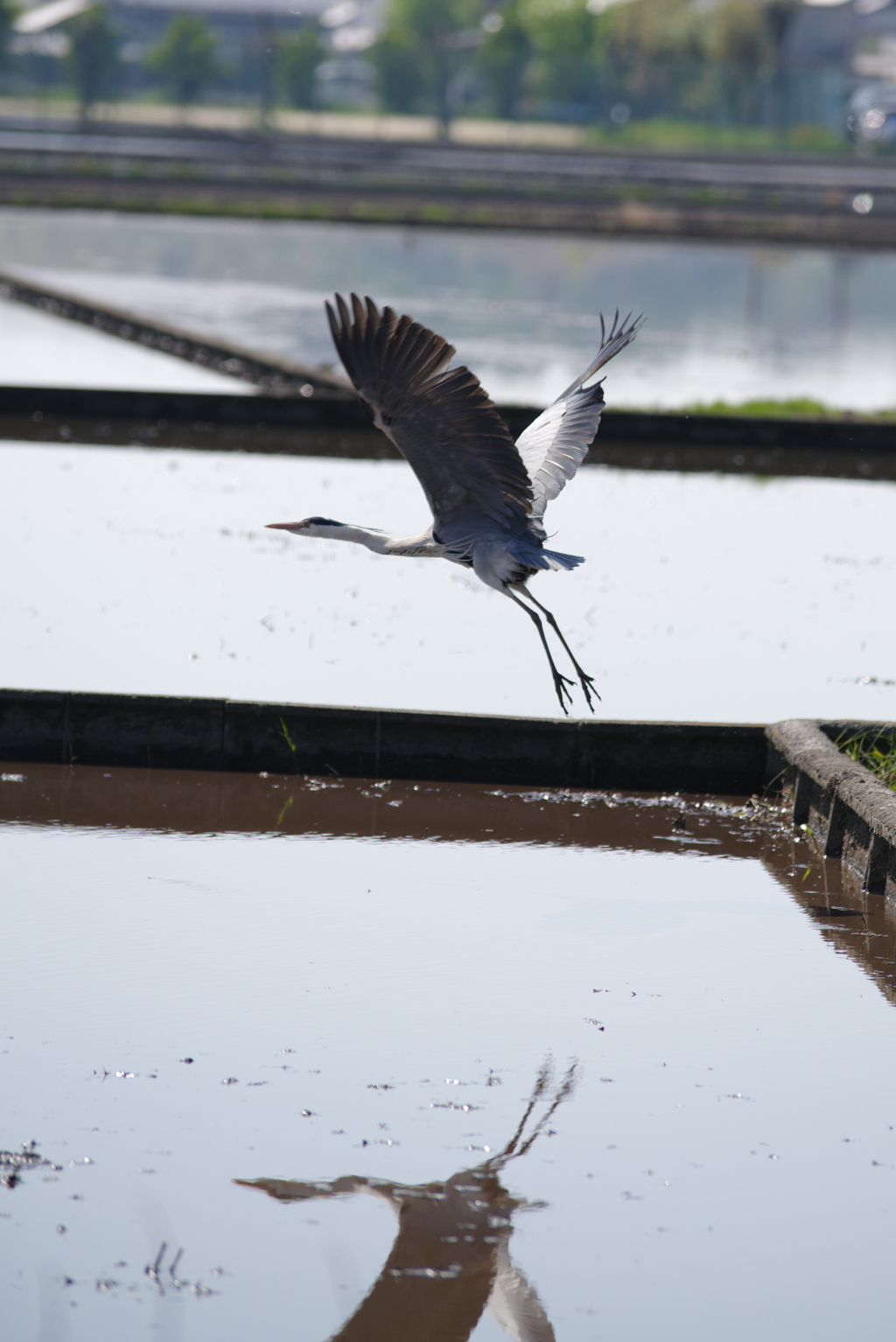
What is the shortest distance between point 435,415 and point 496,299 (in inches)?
869

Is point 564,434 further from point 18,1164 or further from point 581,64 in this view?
point 581,64

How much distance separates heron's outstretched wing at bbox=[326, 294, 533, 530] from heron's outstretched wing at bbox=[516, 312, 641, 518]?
41 centimetres

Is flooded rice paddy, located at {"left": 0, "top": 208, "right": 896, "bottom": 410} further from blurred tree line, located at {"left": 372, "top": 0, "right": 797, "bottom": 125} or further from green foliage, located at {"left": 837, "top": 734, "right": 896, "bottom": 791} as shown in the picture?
blurred tree line, located at {"left": 372, "top": 0, "right": 797, "bottom": 125}

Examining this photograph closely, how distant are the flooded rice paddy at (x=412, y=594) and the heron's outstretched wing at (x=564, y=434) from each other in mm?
1294

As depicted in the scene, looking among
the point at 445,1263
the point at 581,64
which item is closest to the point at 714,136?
the point at 581,64

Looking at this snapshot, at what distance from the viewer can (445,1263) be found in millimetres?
3766

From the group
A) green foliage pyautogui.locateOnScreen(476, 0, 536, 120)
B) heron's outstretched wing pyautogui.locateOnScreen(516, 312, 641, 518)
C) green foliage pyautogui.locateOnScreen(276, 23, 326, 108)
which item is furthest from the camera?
green foliage pyautogui.locateOnScreen(476, 0, 536, 120)

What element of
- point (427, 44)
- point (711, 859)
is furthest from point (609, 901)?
point (427, 44)

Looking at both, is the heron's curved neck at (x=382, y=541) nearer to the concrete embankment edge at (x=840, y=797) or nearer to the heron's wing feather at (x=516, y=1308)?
the concrete embankment edge at (x=840, y=797)

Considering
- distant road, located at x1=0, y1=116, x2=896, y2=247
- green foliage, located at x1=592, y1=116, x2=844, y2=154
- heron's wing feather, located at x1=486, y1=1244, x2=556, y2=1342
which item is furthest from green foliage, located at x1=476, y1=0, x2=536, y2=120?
heron's wing feather, located at x1=486, y1=1244, x2=556, y2=1342

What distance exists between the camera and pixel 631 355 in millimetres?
21688

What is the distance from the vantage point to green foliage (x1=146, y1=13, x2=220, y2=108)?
68.4 meters

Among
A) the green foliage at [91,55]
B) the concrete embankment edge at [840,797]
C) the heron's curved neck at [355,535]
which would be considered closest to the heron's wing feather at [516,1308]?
the concrete embankment edge at [840,797]

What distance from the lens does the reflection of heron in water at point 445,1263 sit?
3580 mm
